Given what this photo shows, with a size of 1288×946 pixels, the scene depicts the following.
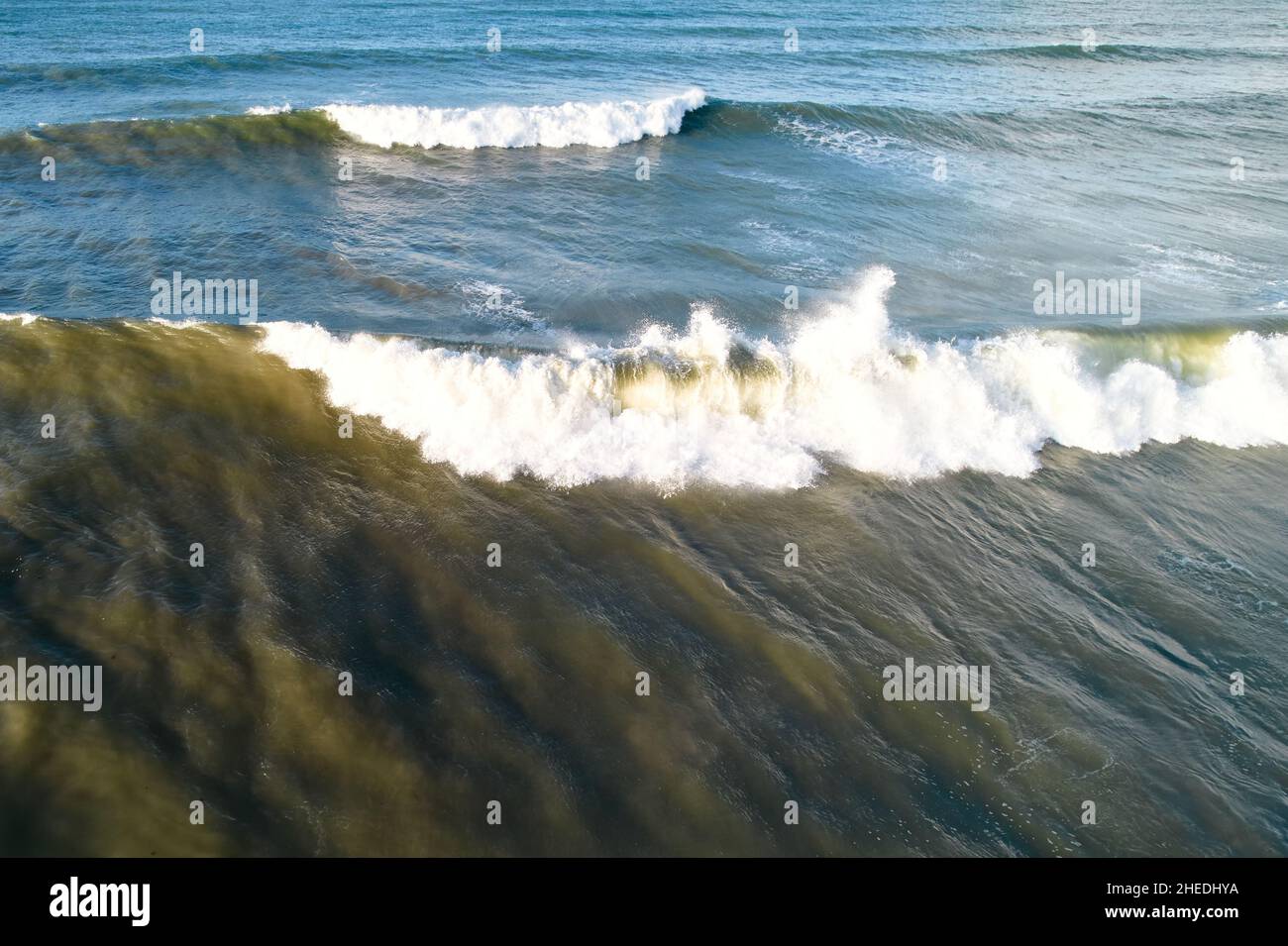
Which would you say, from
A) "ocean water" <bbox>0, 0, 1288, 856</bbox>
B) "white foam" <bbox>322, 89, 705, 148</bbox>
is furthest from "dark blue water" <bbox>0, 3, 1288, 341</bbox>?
"white foam" <bbox>322, 89, 705, 148</bbox>

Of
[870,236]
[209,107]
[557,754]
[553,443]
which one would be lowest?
[557,754]

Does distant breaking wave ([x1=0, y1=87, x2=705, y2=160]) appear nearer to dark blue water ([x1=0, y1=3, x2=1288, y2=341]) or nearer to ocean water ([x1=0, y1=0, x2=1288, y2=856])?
ocean water ([x1=0, y1=0, x2=1288, y2=856])

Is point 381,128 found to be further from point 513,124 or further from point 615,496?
point 615,496

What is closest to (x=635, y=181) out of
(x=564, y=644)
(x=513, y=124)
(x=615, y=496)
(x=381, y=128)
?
(x=513, y=124)
